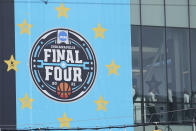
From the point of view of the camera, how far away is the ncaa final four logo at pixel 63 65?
93.7 feet

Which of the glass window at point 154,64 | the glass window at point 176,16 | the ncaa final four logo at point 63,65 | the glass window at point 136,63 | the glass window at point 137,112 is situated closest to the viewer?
the ncaa final four logo at point 63,65

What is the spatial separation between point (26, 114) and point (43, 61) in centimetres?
320

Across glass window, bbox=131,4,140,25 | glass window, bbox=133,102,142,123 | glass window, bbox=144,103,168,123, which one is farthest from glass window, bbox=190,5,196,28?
glass window, bbox=133,102,142,123

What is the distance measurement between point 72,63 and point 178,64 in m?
6.66

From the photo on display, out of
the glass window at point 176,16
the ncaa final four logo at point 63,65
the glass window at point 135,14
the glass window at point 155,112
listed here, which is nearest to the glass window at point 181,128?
the glass window at point 155,112

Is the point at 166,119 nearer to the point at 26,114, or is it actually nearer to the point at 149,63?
the point at 149,63

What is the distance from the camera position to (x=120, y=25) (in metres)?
30.1

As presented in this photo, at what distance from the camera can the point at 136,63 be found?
30312 mm

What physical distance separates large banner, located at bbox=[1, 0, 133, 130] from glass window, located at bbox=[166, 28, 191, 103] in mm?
2666

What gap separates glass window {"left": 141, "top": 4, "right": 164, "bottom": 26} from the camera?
30.8m

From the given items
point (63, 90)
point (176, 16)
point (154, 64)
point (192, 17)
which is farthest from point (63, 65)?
point (192, 17)

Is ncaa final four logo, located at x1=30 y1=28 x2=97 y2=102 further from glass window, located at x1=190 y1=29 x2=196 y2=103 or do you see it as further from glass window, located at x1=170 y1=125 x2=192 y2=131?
glass window, located at x1=190 y1=29 x2=196 y2=103

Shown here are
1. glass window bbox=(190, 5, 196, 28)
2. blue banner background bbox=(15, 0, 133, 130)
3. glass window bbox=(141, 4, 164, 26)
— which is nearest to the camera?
blue banner background bbox=(15, 0, 133, 130)

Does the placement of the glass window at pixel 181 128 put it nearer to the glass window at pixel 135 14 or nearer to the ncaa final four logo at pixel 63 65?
the ncaa final four logo at pixel 63 65
